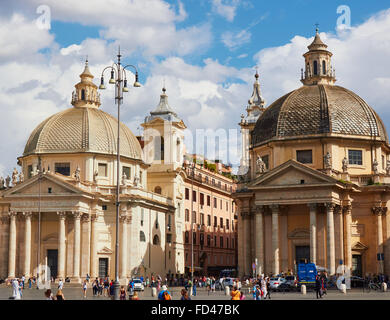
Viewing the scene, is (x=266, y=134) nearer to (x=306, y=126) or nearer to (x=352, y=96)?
(x=306, y=126)

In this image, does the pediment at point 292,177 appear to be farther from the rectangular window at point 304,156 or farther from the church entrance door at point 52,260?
the church entrance door at point 52,260

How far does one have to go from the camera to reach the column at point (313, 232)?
62.4 m

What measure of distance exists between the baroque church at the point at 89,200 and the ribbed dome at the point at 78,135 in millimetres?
117

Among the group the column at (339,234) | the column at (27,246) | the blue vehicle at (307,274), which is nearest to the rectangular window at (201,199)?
the column at (27,246)

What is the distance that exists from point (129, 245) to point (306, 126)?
24.2 metres

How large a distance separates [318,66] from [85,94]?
94.9 feet

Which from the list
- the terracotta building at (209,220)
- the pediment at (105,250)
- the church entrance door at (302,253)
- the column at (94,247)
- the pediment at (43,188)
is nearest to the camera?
the church entrance door at (302,253)

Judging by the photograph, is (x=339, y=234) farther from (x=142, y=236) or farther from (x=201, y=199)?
(x=201, y=199)

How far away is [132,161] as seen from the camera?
83.6 metres

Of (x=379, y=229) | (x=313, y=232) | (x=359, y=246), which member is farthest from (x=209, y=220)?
(x=313, y=232)

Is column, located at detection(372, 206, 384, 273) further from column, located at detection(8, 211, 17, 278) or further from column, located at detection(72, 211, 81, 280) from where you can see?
column, located at detection(8, 211, 17, 278)

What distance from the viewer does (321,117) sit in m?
68.0

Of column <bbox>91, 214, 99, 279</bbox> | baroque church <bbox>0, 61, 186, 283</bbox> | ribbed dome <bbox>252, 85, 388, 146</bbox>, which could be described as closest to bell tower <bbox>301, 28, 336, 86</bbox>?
ribbed dome <bbox>252, 85, 388, 146</bbox>
